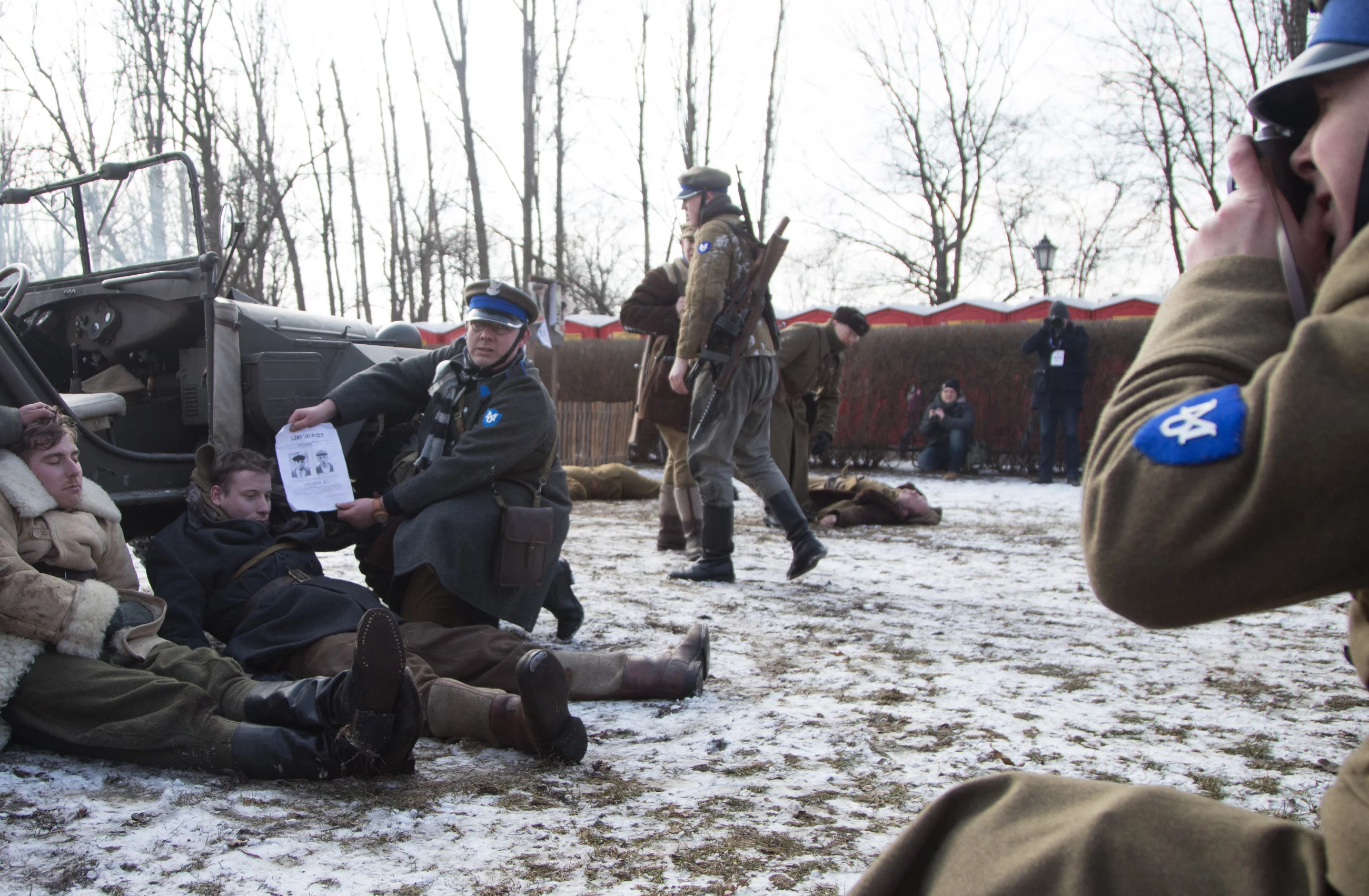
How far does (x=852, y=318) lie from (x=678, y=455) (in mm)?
2200

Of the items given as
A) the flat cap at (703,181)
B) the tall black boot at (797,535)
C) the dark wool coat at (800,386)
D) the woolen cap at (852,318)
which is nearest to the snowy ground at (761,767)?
the tall black boot at (797,535)

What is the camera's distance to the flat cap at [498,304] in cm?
399

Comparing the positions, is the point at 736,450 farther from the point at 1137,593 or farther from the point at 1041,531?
the point at 1137,593

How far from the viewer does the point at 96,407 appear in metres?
4.00

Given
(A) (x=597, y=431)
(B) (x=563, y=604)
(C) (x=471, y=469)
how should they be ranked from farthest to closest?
(A) (x=597, y=431), (B) (x=563, y=604), (C) (x=471, y=469)

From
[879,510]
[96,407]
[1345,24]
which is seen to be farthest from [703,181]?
[1345,24]

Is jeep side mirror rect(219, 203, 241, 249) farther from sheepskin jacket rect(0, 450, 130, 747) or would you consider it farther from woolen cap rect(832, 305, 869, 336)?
woolen cap rect(832, 305, 869, 336)

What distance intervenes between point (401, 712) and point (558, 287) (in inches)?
346

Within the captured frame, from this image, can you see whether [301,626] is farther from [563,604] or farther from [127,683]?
[563,604]

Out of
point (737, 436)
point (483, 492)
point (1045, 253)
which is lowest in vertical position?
point (483, 492)

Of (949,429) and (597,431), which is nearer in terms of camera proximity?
(949,429)

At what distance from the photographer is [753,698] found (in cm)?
354

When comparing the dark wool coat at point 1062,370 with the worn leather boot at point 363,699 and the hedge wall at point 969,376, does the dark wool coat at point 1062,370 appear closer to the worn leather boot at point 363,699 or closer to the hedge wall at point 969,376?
the hedge wall at point 969,376

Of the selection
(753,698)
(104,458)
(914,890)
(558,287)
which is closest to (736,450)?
(753,698)
